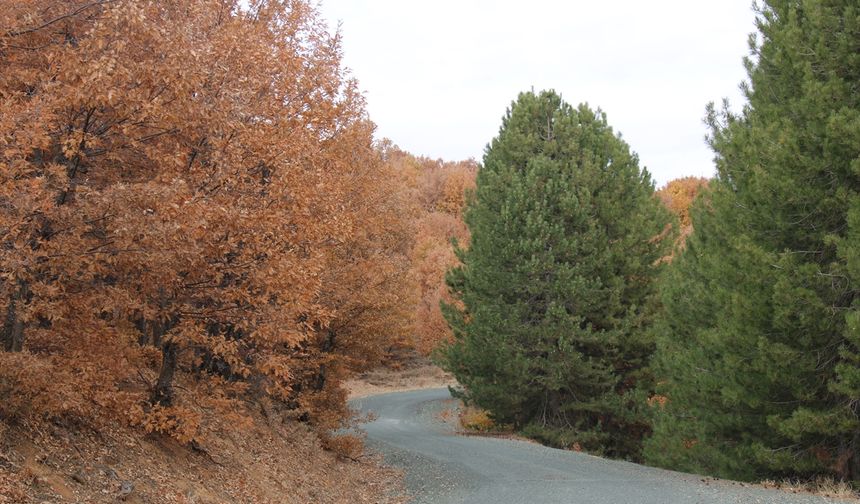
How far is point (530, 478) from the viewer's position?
588 inches

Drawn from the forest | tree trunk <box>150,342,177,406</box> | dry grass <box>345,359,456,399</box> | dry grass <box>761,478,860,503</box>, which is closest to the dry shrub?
the forest

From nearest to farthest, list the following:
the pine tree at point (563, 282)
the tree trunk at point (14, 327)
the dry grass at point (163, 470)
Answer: the dry grass at point (163, 470) < the tree trunk at point (14, 327) < the pine tree at point (563, 282)

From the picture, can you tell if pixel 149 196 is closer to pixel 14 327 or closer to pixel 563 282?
pixel 14 327

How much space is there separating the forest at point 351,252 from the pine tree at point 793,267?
0.05 meters

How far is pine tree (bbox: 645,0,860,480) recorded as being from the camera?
1175 centimetres

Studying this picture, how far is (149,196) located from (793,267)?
393 inches

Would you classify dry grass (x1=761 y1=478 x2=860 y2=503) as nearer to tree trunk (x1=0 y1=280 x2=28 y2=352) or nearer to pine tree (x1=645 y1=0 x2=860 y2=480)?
pine tree (x1=645 y1=0 x2=860 y2=480)

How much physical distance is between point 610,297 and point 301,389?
384 inches

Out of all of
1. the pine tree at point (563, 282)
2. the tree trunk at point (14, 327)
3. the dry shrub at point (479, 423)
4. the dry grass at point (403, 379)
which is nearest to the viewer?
the tree trunk at point (14, 327)

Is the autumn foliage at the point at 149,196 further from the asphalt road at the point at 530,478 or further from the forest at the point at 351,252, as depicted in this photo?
the asphalt road at the point at 530,478

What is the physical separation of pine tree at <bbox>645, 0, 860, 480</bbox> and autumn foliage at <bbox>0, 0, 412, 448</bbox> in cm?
715

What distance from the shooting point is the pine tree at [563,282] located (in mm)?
22234

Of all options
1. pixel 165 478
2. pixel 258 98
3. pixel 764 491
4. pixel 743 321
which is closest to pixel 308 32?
pixel 258 98

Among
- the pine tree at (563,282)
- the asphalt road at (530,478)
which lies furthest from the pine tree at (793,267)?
the pine tree at (563,282)
